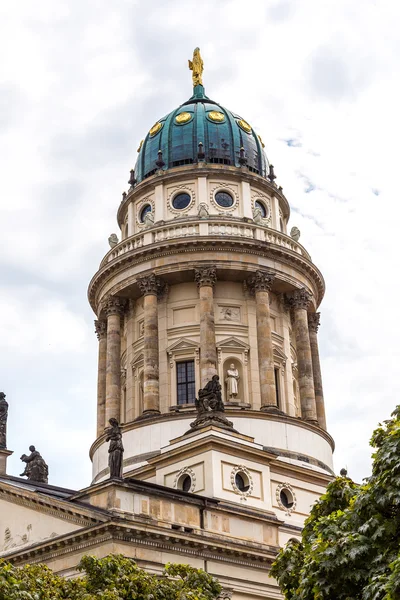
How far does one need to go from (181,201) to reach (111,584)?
3047 centimetres

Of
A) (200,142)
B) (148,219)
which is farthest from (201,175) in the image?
(148,219)

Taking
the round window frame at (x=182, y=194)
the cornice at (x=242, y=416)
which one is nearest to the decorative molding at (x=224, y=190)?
the round window frame at (x=182, y=194)

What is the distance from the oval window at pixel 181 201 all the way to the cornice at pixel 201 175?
0.85 m

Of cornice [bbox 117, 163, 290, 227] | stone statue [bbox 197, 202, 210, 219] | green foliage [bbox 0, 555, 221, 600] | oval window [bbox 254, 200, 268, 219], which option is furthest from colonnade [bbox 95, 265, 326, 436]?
green foliage [bbox 0, 555, 221, 600]

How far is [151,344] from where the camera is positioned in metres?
45.4

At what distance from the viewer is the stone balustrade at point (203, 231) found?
Result: 47156 mm

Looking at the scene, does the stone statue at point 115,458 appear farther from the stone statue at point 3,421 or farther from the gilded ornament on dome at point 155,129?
the gilded ornament on dome at point 155,129

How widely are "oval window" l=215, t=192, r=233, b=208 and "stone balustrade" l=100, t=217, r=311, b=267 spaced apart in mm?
1665

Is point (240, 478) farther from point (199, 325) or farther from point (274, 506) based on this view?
point (199, 325)

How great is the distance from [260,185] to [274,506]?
756 inches

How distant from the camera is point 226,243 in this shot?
1827 inches

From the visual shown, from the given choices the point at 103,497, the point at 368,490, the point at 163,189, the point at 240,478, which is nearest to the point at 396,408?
the point at 368,490

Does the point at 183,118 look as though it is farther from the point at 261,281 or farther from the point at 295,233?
the point at 261,281

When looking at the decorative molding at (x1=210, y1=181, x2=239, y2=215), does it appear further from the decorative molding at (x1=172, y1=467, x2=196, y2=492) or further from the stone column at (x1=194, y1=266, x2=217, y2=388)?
the decorative molding at (x1=172, y1=467, x2=196, y2=492)
